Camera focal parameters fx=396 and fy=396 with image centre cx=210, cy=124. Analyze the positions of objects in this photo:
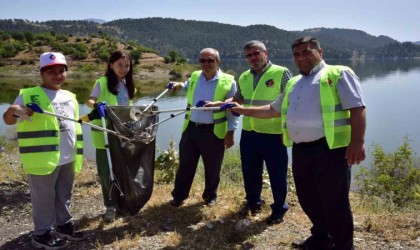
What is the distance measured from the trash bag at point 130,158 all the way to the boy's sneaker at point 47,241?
0.73m

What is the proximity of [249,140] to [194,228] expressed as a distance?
1.22m

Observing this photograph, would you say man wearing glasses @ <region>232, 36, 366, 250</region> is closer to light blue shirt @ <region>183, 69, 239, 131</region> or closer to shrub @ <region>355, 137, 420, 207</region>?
light blue shirt @ <region>183, 69, 239, 131</region>

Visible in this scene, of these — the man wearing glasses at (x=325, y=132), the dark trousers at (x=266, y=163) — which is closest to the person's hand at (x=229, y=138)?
the dark trousers at (x=266, y=163)

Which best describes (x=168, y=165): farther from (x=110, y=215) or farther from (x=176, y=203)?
(x=110, y=215)

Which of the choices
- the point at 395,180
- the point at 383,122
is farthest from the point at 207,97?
the point at 383,122

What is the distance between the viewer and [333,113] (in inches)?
131

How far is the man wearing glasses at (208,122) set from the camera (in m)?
4.81

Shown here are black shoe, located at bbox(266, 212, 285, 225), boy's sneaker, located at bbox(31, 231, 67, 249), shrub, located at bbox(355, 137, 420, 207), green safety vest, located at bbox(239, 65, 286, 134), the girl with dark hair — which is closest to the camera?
boy's sneaker, located at bbox(31, 231, 67, 249)

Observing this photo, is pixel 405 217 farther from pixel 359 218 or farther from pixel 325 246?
pixel 325 246

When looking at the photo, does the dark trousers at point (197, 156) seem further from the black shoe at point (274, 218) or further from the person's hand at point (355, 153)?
the person's hand at point (355, 153)

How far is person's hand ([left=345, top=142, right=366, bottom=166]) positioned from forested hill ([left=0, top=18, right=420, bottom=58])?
120 m

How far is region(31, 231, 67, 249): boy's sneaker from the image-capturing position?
13.0 feet

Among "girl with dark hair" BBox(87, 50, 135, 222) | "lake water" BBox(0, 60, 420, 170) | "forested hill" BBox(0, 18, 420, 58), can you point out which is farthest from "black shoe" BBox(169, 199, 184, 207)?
"forested hill" BBox(0, 18, 420, 58)

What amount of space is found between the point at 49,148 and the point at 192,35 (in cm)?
15371
